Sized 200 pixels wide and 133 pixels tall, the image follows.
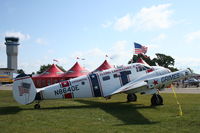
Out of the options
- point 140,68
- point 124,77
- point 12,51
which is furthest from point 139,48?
point 12,51

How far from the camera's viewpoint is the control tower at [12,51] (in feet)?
436

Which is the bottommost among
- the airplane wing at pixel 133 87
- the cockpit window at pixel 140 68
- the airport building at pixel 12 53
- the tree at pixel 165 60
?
the airplane wing at pixel 133 87

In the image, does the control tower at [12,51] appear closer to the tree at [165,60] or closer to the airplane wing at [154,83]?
the tree at [165,60]

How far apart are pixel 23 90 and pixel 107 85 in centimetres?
624

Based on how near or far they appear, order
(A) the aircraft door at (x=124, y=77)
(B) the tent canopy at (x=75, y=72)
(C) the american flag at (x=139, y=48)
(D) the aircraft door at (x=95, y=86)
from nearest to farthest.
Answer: (D) the aircraft door at (x=95, y=86) → (A) the aircraft door at (x=124, y=77) → (C) the american flag at (x=139, y=48) → (B) the tent canopy at (x=75, y=72)

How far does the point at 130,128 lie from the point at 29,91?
8.53 m

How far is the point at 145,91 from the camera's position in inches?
641

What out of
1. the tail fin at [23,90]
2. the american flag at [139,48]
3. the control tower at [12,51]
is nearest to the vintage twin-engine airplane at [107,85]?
the tail fin at [23,90]

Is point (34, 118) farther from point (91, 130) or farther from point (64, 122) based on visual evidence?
point (91, 130)

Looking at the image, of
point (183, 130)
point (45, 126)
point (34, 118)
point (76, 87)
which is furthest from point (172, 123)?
point (76, 87)

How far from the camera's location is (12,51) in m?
139

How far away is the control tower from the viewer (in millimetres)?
133012

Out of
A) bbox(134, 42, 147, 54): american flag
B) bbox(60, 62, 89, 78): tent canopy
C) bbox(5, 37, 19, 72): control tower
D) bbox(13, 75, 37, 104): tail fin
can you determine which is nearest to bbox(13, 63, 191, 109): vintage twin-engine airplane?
bbox(13, 75, 37, 104): tail fin

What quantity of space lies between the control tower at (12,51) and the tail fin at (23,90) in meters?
125
